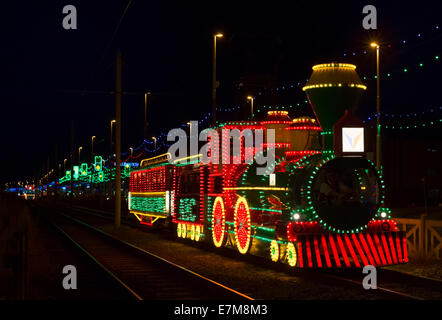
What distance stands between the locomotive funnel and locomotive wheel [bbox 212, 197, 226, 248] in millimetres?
4801

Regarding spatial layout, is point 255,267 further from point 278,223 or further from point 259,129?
point 259,129

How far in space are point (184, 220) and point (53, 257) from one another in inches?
192

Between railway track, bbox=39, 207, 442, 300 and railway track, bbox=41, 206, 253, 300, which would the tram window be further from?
railway track, bbox=39, 207, 442, 300

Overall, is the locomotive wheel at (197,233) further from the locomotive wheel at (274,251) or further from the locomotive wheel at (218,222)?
the locomotive wheel at (274,251)

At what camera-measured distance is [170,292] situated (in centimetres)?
1178

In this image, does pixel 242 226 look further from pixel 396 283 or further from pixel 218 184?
pixel 396 283

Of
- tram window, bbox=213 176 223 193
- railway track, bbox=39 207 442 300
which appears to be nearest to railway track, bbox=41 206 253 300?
railway track, bbox=39 207 442 300

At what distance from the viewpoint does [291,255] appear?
1334cm

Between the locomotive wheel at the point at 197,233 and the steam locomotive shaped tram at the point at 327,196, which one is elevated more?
the steam locomotive shaped tram at the point at 327,196

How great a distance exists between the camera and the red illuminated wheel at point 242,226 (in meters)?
15.7

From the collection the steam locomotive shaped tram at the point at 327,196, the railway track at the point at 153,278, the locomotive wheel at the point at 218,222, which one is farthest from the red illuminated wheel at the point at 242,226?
the railway track at the point at 153,278

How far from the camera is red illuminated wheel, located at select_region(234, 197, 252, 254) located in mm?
15677

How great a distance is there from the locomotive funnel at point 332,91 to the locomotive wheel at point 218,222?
15.8 ft
